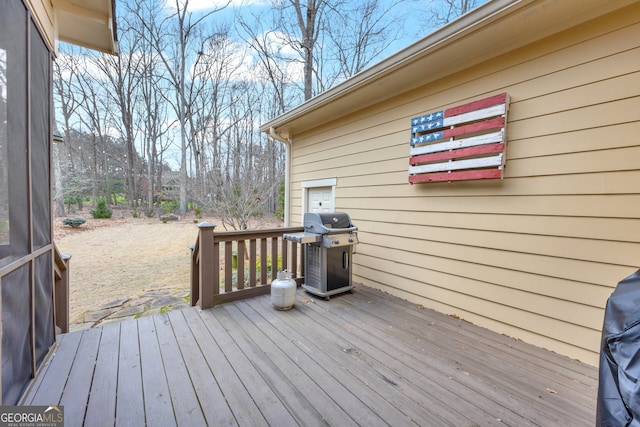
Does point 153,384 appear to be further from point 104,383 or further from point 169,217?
point 169,217

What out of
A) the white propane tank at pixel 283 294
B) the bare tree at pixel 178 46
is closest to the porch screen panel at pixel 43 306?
the white propane tank at pixel 283 294

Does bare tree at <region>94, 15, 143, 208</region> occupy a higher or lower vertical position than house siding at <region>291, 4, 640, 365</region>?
higher

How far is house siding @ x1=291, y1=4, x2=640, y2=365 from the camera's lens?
2.03 metres

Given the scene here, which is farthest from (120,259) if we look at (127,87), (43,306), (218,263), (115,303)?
(127,87)

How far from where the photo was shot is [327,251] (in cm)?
340

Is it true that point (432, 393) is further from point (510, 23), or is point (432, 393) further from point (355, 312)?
point (510, 23)

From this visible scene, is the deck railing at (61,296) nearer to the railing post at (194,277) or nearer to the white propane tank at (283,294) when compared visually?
the railing post at (194,277)

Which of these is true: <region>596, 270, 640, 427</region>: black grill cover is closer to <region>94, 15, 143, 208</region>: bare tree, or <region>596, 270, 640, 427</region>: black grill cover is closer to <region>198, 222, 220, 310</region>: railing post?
<region>198, 222, 220, 310</region>: railing post

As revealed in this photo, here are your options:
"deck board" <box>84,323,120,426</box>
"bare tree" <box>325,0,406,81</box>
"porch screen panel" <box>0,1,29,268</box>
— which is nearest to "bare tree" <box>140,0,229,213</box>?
"bare tree" <box>325,0,406,81</box>

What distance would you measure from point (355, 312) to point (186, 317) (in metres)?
1.82

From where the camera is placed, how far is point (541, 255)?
7.86 feet

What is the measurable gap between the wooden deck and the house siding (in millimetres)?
341

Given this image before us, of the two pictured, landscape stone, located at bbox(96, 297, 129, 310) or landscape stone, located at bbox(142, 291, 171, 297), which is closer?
landscape stone, located at bbox(96, 297, 129, 310)

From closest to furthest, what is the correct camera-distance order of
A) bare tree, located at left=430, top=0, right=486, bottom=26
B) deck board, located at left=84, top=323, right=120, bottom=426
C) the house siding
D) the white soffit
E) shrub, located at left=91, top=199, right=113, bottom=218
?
1. deck board, located at left=84, top=323, right=120, bottom=426
2. the house siding
3. the white soffit
4. bare tree, located at left=430, top=0, right=486, bottom=26
5. shrub, located at left=91, top=199, right=113, bottom=218
